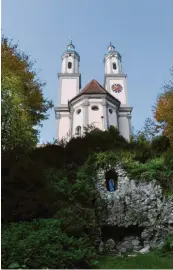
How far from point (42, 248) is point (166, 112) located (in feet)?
42.3

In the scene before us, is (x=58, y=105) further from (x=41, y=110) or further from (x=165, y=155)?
(x=165, y=155)

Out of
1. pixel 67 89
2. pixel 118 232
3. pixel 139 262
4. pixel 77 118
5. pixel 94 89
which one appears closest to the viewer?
pixel 139 262

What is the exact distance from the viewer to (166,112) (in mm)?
18891

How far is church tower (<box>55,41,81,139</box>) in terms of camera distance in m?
37.4

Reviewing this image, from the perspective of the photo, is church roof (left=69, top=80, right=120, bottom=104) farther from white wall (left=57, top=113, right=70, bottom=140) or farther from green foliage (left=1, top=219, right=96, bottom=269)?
green foliage (left=1, top=219, right=96, bottom=269)

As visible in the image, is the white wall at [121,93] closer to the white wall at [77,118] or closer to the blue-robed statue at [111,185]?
the white wall at [77,118]

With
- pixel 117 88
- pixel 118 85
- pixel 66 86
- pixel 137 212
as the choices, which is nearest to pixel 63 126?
pixel 66 86

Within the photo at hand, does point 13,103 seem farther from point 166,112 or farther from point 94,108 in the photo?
point 94,108

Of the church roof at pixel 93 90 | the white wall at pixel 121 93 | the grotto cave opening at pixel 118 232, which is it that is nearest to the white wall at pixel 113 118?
the church roof at pixel 93 90

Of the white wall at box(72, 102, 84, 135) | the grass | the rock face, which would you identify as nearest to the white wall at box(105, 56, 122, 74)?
the white wall at box(72, 102, 84, 135)

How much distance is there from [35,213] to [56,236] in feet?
7.00

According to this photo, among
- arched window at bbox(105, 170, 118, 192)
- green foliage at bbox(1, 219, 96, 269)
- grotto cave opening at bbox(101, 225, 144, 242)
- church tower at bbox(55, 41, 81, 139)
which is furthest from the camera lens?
church tower at bbox(55, 41, 81, 139)

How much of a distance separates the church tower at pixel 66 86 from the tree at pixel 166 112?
1655 cm

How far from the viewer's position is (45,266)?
8.15 metres
